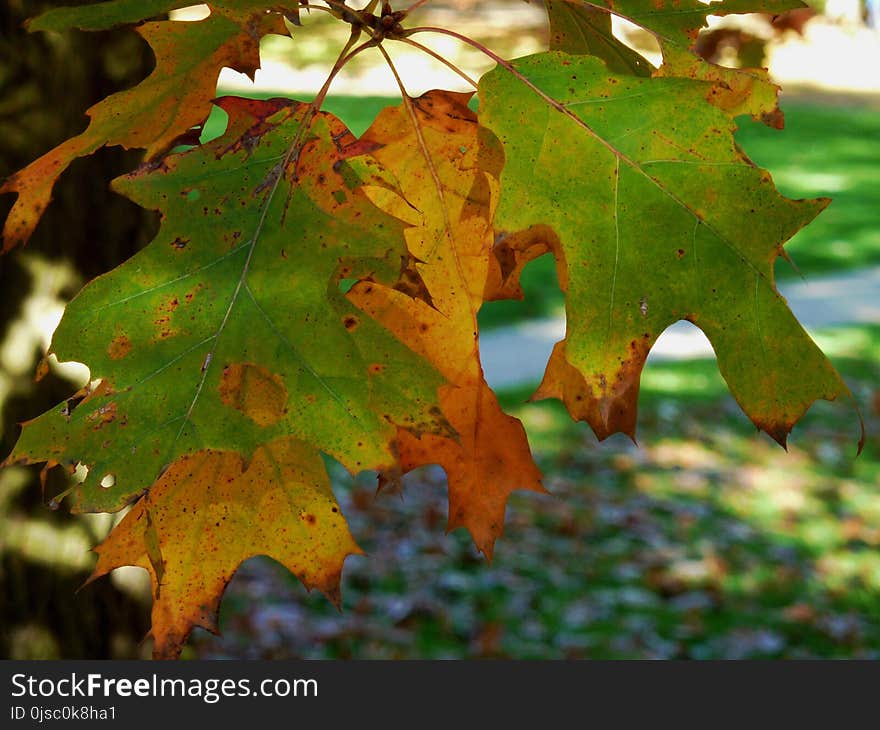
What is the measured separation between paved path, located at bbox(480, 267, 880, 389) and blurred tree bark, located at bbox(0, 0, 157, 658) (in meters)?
4.43

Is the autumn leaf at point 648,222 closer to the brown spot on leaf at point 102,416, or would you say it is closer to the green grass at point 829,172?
the brown spot on leaf at point 102,416

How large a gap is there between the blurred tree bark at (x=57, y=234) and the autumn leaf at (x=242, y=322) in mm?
912

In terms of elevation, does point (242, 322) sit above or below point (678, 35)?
below

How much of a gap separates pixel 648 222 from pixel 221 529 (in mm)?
518

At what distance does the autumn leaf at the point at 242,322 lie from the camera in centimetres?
100

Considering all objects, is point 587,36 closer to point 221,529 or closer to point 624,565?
point 221,529

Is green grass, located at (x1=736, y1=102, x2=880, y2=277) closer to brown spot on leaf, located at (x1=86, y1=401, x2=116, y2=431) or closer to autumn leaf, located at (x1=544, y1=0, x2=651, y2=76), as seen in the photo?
autumn leaf, located at (x1=544, y1=0, x2=651, y2=76)

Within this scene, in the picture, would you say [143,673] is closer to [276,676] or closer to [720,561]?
[276,676]

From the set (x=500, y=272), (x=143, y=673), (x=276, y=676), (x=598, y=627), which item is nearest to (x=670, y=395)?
(x=598, y=627)

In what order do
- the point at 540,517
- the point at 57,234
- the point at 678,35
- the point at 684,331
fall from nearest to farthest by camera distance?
the point at 678,35
the point at 57,234
the point at 540,517
the point at 684,331

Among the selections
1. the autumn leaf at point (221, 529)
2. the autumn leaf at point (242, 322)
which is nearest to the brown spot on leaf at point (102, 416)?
the autumn leaf at point (242, 322)

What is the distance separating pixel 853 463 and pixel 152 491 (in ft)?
18.3

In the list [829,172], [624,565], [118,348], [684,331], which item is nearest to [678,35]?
[118,348]

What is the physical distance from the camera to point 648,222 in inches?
A: 40.9
